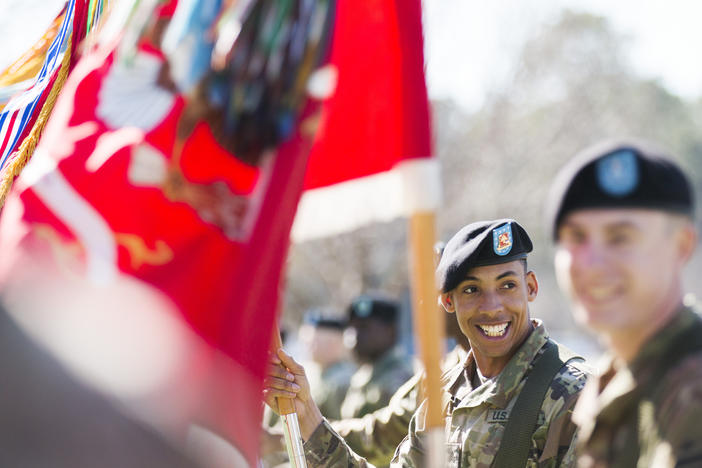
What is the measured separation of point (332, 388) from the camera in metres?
9.05

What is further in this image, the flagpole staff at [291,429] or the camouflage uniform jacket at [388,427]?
the camouflage uniform jacket at [388,427]

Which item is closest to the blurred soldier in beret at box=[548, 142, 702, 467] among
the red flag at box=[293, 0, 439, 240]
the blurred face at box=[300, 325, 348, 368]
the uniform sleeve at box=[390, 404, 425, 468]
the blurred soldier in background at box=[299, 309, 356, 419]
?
the red flag at box=[293, 0, 439, 240]

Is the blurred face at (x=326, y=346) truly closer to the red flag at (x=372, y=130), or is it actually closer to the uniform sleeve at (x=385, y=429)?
the uniform sleeve at (x=385, y=429)

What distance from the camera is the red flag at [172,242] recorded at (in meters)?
2.41

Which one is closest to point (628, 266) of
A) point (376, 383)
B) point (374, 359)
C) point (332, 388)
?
point (376, 383)

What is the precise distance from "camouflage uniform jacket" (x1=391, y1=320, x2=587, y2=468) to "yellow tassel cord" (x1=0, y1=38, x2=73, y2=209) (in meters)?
1.86

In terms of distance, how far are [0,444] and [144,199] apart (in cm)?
78

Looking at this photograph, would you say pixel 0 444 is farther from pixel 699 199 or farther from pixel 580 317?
pixel 699 199

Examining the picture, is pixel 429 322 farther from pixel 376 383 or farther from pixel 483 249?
pixel 376 383

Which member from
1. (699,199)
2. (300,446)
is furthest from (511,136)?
(300,446)

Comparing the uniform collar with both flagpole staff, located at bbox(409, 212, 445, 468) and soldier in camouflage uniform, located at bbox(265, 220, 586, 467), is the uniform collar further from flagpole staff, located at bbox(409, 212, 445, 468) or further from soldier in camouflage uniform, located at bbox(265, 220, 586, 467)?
flagpole staff, located at bbox(409, 212, 445, 468)

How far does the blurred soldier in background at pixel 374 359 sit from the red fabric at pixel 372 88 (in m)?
5.02

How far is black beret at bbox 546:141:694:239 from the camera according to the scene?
6.59 ft

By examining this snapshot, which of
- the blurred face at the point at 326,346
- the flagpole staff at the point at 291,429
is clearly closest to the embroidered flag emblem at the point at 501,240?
the flagpole staff at the point at 291,429
